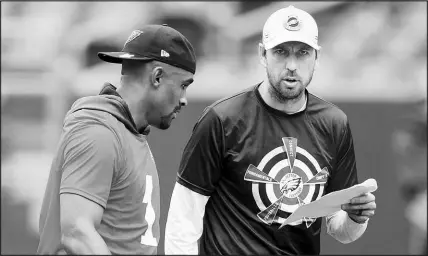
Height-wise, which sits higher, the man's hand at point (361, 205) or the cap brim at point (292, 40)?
the cap brim at point (292, 40)

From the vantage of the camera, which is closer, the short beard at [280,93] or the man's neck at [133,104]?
the man's neck at [133,104]

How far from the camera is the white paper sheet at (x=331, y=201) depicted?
3301 mm

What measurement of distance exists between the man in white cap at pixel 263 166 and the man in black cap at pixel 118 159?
0.46 metres

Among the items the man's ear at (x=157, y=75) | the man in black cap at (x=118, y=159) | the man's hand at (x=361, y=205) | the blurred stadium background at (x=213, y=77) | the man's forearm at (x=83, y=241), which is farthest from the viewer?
the blurred stadium background at (x=213, y=77)

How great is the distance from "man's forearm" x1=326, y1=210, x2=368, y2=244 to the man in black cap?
1047mm

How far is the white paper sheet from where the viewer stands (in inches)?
130

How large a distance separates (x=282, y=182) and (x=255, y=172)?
0.13m

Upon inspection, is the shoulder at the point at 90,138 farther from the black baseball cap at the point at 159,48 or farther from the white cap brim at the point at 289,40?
the white cap brim at the point at 289,40

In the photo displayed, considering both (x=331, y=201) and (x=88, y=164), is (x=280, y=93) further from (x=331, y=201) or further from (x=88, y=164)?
(x=88, y=164)

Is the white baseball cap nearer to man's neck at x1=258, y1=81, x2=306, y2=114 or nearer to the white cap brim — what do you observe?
the white cap brim

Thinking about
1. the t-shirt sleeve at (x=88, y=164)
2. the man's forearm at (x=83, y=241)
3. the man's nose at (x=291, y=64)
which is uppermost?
the man's nose at (x=291, y=64)

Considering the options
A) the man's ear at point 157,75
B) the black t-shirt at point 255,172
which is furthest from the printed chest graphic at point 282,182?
the man's ear at point 157,75

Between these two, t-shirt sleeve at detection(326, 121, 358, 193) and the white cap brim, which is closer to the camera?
the white cap brim

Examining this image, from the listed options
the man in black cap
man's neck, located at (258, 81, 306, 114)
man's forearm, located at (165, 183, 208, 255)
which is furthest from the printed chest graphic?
the man in black cap
